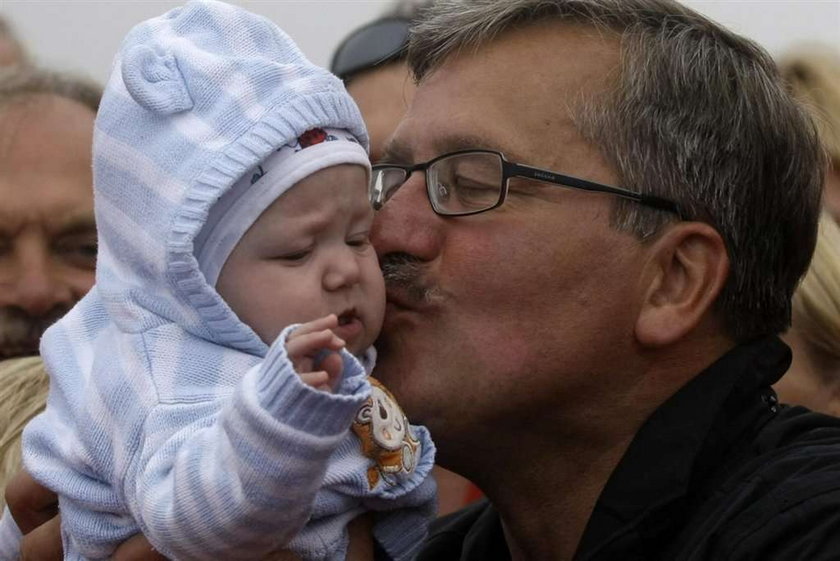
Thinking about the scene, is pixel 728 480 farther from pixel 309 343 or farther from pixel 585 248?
pixel 309 343

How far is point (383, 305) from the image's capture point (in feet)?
11.4

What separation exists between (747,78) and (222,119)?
1209 millimetres

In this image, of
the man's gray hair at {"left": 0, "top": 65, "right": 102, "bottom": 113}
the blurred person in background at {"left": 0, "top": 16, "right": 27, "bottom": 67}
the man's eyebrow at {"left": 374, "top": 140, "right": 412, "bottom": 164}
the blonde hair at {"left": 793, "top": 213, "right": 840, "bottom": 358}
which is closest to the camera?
the man's eyebrow at {"left": 374, "top": 140, "right": 412, "bottom": 164}

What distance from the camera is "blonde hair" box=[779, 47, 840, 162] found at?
5477 mm

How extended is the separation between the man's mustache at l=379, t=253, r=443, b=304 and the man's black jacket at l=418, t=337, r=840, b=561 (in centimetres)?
53

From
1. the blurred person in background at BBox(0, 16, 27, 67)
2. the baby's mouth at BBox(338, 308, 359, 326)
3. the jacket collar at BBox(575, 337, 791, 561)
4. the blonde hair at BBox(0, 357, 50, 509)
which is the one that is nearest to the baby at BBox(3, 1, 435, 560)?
the baby's mouth at BBox(338, 308, 359, 326)

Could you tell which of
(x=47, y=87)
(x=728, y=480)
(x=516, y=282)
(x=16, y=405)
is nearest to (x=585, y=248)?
(x=516, y=282)

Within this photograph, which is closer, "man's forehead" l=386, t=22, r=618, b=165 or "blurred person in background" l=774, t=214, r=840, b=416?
"man's forehead" l=386, t=22, r=618, b=165

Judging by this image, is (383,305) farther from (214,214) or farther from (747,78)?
(747,78)

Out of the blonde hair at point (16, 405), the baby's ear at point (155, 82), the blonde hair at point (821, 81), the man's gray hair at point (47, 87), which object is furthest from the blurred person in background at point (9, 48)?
the baby's ear at point (155, 82)

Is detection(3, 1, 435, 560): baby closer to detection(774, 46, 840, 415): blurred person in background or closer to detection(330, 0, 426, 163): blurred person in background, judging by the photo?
detection(330, 0, 426, 163): blurred person in background

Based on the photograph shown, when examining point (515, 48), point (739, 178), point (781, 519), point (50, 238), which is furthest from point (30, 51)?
point (781, 519)

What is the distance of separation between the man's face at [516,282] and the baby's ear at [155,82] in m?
0.60

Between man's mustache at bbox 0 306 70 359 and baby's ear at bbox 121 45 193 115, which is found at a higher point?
baby's ear at bbox 121 45 193 115
